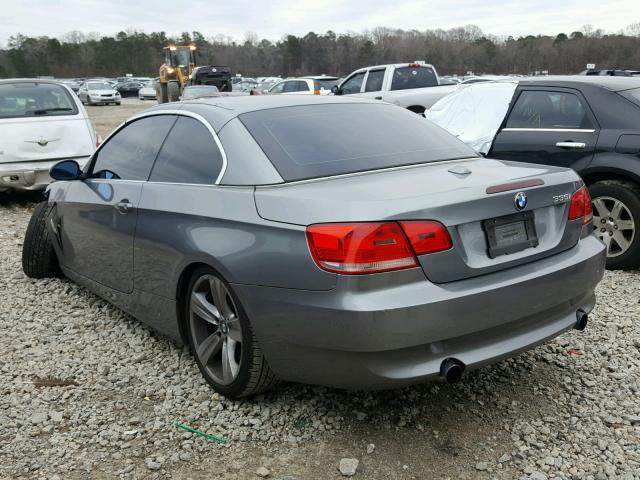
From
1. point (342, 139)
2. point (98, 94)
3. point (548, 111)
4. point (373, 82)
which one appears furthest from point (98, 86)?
point (342, 139)

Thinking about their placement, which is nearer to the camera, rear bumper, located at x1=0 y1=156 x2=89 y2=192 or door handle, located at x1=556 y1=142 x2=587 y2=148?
door handle, located at x1=556 y1=142 x2=587 y2=148

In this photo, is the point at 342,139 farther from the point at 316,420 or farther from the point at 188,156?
the point at 316,420

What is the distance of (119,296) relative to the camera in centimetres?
407

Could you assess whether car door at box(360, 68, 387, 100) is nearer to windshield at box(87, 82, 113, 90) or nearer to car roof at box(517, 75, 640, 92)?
car roof at box(517, 75, 640, 92)

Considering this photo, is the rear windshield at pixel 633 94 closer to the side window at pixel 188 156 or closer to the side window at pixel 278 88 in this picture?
the side window at pixel 188 156

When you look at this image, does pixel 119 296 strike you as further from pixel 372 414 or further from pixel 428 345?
pixel 428 345

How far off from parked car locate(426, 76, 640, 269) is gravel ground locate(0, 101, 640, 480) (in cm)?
145

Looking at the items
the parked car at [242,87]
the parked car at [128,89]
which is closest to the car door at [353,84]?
the parked car at [242,87]

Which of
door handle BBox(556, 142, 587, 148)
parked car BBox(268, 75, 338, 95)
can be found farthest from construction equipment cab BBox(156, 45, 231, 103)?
door handle BBox(556, 142, 587, 148)

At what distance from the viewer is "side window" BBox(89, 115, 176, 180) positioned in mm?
3849

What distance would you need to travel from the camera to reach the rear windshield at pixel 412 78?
13.7m

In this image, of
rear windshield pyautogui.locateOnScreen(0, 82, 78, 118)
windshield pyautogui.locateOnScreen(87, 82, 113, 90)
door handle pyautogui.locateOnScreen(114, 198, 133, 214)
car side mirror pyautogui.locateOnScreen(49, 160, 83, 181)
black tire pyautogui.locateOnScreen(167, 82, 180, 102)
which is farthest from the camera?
windshield pyautogui.locateOnScreen(87, 82, 113, 90)

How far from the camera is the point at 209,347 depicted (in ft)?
10.9

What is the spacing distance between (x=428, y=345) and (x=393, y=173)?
915 mm
